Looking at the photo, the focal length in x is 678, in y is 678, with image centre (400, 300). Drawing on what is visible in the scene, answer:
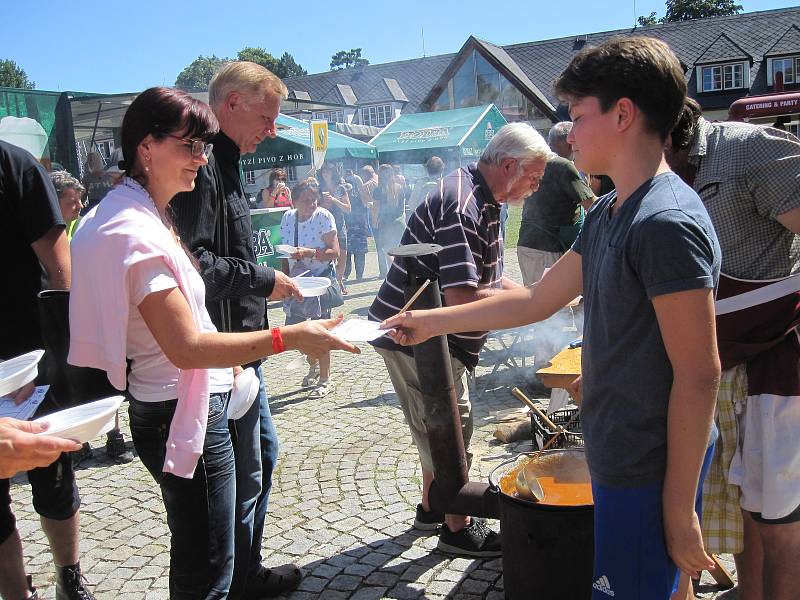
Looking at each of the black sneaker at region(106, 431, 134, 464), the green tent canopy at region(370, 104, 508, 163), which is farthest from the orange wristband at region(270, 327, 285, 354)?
the green tent canopy at region(370, 104, 508, 163)

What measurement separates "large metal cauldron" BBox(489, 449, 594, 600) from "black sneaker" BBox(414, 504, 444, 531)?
3.22 ft

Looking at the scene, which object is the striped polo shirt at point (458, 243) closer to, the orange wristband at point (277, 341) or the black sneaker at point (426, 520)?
the black sneaker at point (426, 520)

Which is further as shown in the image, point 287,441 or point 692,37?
point 692,37

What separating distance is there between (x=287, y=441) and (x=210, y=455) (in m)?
3.26

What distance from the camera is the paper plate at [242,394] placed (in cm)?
247

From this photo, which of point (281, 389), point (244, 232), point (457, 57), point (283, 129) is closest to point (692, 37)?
point (457, 57)

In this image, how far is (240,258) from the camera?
292 cm

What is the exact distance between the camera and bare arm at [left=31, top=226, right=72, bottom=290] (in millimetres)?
2803

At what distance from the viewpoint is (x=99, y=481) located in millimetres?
4734

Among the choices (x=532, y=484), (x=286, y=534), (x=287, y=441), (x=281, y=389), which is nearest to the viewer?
(x=532, y=484)

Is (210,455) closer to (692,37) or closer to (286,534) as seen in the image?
(286,534)

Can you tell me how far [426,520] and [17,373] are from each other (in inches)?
97.6

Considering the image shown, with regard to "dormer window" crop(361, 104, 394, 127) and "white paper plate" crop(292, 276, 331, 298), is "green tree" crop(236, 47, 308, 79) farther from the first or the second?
"white paper plate" crop(292, 276, 331, 298)

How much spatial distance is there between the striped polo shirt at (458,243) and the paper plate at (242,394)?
3.14 ft
